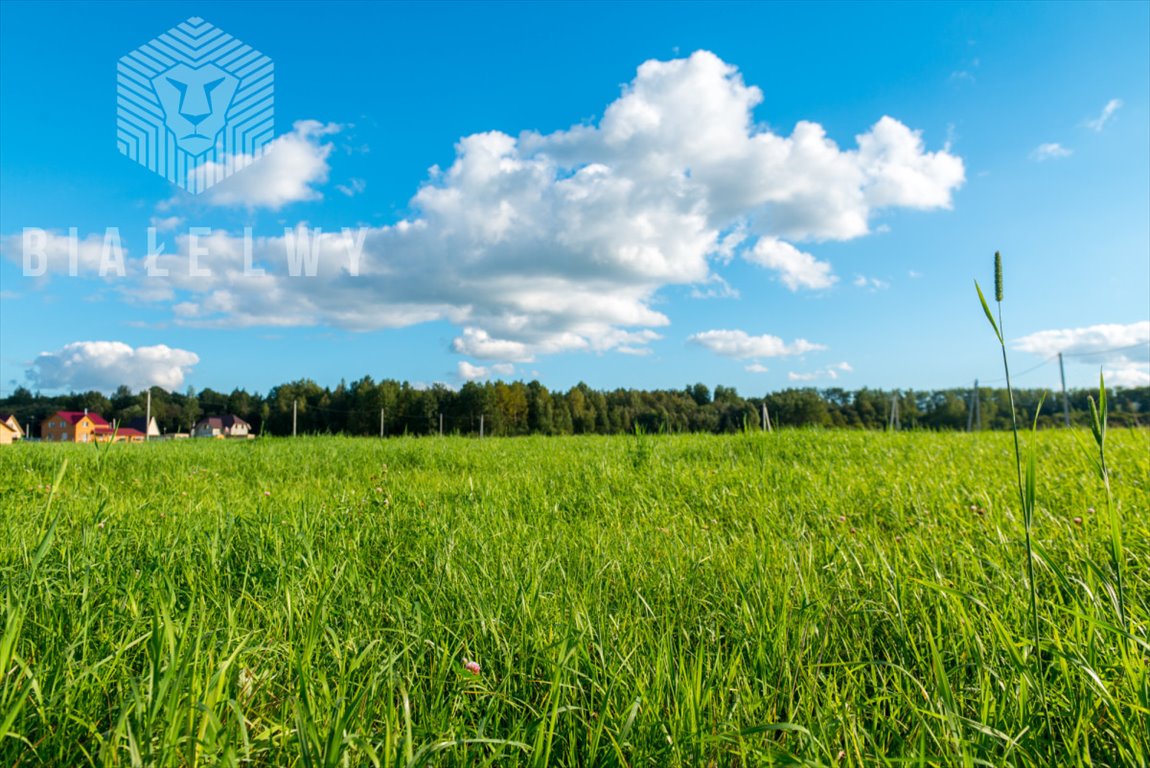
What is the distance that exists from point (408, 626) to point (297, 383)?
7785 centimetres

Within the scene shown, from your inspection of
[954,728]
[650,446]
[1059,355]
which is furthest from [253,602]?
[1059,355]

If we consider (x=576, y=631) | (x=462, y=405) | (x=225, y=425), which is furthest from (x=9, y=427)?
(x=576, y=631)

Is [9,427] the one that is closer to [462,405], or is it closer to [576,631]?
[462,405]

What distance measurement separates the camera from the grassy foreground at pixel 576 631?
1301 mm

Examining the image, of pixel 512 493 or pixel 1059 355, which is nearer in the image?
pixel 512 493

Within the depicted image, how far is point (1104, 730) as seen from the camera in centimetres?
142

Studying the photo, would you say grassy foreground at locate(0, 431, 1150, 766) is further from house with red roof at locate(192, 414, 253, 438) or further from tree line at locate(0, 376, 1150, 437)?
house with red roof at locate(192, 414, 253, 438)

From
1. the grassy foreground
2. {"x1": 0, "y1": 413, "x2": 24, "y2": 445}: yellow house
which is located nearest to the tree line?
{"x1": 0, "y1": 413, "x2": 24, "y2": 445}: yellow house

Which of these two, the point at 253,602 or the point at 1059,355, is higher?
the point at 1059,355

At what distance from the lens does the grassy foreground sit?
4.27 feet

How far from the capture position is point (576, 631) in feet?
6.07

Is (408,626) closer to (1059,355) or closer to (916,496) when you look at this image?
(916,496)

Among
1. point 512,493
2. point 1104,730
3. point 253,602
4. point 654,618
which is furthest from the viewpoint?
point 512,493

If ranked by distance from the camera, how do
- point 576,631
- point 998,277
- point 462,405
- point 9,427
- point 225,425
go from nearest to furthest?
point 998,277
point 576,631
point 9,427
point 462,405
point 225,425
